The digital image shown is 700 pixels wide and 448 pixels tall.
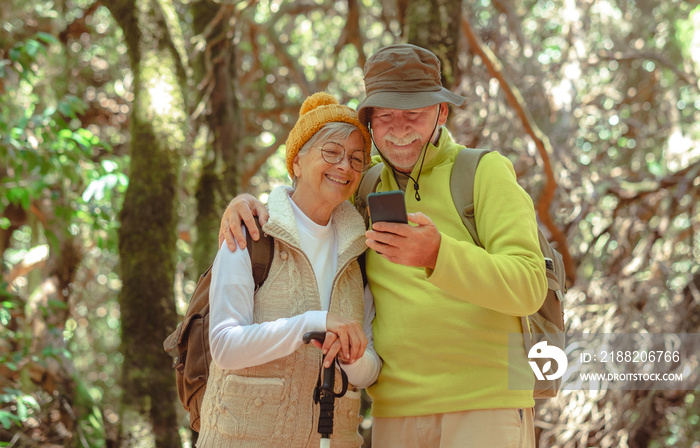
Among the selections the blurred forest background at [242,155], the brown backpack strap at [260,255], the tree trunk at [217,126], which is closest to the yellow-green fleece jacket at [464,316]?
the brown backpack strap at [260,255]

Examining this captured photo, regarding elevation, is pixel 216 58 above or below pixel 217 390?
above

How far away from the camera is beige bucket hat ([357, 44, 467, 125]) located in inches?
92.4

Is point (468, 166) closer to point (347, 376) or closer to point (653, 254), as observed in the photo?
point (347, 376)

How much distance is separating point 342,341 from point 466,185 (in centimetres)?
69

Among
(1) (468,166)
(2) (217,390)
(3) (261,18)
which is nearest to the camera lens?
(2) (217,390)

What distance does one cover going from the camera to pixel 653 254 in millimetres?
6332

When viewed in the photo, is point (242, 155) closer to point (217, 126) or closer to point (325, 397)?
point (217, 126)

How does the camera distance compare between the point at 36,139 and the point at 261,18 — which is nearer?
the point at 36,139

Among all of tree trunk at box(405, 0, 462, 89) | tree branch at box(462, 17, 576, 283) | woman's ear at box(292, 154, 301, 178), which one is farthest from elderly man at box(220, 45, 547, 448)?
tree branch at box(462, 17, 576, 283)

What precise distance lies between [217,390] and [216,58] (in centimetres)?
403

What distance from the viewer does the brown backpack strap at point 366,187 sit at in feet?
8.64

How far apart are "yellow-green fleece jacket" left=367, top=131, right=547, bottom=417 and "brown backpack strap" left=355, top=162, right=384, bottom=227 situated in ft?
0.84

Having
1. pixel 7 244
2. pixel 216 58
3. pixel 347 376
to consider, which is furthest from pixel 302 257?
pixel 7 244

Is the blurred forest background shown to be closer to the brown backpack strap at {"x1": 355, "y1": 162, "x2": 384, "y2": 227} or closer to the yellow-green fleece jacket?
the brown backpack strap at {"x1": 355, "y1": 162, "x2": 384, "y2": 227}
